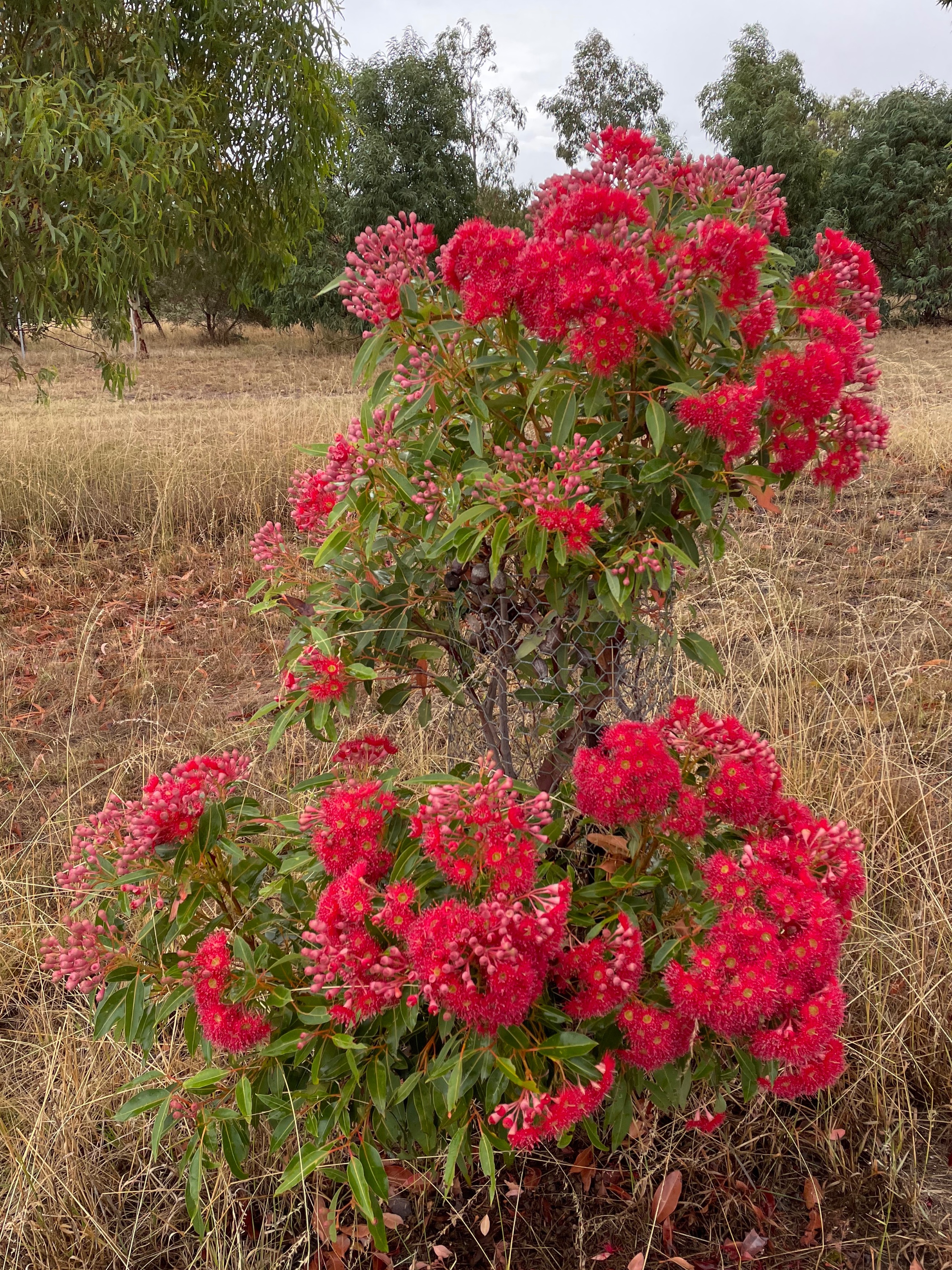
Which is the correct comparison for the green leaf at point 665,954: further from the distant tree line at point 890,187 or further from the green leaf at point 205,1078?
the distant tree line at point 890,187

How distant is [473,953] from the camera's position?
105 cm

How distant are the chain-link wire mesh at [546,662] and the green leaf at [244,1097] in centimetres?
76

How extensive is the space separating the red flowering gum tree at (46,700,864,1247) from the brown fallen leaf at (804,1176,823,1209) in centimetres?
31

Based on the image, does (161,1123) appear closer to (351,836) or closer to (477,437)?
(351,836)

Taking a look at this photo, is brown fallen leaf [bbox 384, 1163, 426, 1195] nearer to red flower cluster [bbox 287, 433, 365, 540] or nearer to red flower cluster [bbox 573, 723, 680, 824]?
red flower cluster [bbox 573, 723, 680, 824]

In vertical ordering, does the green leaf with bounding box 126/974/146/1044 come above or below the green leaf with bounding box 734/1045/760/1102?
above

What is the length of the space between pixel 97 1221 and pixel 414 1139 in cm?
69

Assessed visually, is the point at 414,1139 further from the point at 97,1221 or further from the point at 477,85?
the point at 477,85

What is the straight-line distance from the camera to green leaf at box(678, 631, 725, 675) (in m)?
1.48

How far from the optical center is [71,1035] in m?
1.80

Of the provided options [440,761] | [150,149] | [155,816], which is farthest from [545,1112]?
[150,149]

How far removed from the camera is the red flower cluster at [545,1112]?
1.07m

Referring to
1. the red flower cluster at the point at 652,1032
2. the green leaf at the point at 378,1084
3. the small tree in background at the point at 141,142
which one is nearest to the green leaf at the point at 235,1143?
the green leaf at the point at 378,1084

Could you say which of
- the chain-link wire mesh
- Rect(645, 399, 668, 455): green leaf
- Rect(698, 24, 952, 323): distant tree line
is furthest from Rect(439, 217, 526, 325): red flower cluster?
Rect(698, 24, 952, 323): distant tree line
